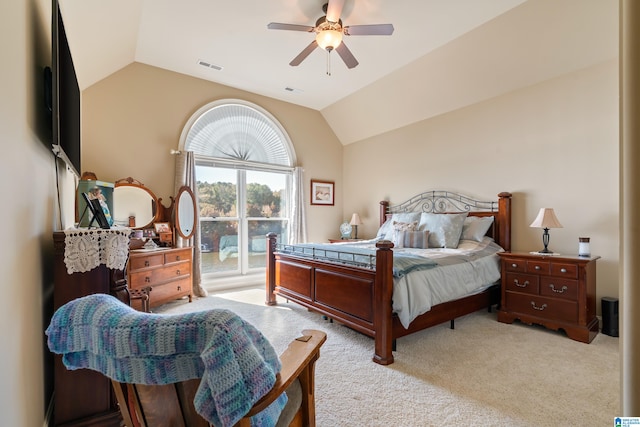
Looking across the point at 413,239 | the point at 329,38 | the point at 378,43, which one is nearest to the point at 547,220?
the point at 413,239

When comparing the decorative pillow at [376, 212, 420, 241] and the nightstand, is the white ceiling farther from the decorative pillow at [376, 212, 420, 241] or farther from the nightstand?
the nightstand

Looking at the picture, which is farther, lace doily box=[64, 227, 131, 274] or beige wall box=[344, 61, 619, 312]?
beige wall box=[344, 61, 619, 312]

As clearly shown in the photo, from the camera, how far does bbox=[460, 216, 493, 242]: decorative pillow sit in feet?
12.5

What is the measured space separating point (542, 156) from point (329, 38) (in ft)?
9.51

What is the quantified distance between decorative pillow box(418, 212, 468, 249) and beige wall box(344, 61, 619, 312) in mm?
614

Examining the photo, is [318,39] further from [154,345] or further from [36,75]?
[154,345]

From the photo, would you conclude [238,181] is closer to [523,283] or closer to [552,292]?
[523,283]

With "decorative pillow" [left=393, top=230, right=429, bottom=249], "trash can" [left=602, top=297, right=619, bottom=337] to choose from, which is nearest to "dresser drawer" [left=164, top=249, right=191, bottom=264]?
"decorative pillow" [left=393, top=230, right=429, bottom=249]

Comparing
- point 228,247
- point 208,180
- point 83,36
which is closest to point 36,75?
point 83,36

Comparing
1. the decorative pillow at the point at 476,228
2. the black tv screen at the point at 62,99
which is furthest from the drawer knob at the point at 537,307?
the black tv screen at the point at 62,99

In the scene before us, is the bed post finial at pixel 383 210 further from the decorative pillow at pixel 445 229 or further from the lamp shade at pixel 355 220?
the decorative pillow at pixel 445 229

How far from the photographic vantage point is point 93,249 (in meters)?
1.58

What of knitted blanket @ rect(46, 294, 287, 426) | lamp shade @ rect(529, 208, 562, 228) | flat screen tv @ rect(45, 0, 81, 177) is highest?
flat screen tv @ rect(45, 0, 81, 177)

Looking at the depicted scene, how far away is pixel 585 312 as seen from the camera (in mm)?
2764
